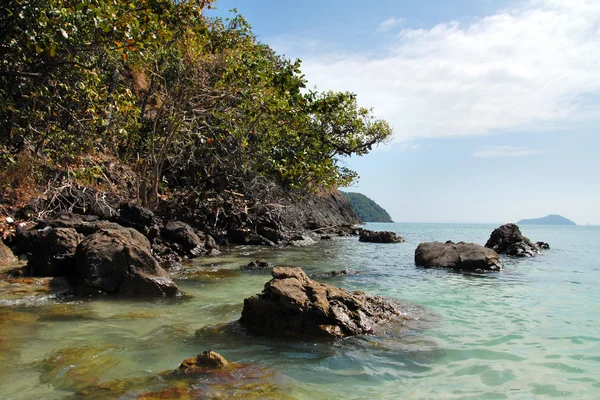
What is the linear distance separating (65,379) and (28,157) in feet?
35.6

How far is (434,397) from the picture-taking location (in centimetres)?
Answer: 401

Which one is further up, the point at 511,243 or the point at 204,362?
the point at 511,243

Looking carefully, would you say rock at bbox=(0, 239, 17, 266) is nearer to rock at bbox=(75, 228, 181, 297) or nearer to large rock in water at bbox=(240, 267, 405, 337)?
rock at bbox=(75, 228, 181, 297)

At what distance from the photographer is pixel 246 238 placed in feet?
64.2

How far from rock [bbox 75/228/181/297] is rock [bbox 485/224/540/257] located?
51.0ft

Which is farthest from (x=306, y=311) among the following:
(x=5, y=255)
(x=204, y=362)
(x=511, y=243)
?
(x=511, y=243)

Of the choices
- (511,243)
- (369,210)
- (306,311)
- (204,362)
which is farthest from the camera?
(369,210)

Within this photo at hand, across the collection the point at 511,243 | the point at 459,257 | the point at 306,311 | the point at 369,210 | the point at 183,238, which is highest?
the point at 369,210

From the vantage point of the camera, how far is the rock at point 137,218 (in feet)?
43.5

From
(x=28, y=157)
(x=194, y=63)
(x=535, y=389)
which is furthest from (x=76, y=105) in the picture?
(x=535, y=389)

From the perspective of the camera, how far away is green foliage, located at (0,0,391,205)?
323 inches

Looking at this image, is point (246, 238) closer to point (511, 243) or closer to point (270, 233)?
point (270, 233)

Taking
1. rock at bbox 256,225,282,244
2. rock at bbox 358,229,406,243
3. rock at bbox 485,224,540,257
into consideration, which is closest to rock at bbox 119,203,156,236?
rock at bbox 256,225,282,244

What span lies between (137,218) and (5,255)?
4.11 metres
